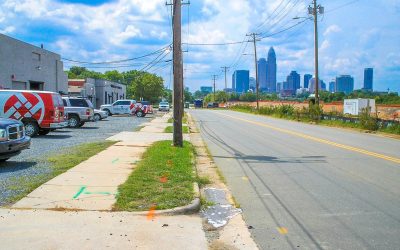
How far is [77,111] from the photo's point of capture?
27.2 m

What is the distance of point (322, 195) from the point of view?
29.1 feet

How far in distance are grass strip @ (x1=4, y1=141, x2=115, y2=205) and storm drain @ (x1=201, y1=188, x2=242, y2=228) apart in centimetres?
316

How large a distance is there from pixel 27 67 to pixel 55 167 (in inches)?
967

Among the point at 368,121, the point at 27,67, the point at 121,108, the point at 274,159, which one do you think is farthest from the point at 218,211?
the point at 121,108

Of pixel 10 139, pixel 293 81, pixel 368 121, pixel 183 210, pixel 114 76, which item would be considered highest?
pixel 114 76

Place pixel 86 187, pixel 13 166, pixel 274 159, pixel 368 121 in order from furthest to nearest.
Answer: pixel 368 121
pixel 274 159
pixel 13 166
pixel 86 187

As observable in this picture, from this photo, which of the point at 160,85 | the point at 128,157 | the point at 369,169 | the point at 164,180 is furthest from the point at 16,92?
the point at 160,85

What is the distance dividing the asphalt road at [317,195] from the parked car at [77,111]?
44.9ft

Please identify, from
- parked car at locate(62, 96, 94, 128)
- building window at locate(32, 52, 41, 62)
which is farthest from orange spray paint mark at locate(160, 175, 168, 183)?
building window at locate(32, 52, 41, 62)

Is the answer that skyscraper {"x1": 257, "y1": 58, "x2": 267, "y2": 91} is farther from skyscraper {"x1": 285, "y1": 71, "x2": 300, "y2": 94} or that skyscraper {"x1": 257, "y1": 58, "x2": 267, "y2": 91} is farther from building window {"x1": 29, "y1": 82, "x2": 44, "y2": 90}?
building window {"x1": 29, "y1": 82, "x2": 44, "y2": 90}

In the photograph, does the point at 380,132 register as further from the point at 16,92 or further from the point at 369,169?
the point at 16,92

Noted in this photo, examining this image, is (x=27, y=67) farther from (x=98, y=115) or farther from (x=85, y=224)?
(x=85, y=224)

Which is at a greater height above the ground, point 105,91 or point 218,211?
point 105,91

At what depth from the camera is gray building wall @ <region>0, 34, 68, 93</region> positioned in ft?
98.0
